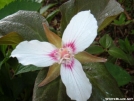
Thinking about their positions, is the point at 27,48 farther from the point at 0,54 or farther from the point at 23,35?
A: the point at 0,54

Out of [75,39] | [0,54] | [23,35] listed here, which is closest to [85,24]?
[75,39]

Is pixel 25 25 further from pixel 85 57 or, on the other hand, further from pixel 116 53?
pixel 116 53

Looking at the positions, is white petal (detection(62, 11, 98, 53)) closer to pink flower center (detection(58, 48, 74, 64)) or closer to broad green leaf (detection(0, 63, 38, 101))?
pink flower center (detection(58, 48, 74, 64))

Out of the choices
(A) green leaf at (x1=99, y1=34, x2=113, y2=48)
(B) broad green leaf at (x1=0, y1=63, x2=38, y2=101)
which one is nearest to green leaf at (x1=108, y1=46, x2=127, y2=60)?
(A) green leaf at (x1=99, y1=34, x2=113, y2=48)

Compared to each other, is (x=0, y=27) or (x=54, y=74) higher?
(x=0, y=27)

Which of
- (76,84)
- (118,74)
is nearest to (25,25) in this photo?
(76,84)
